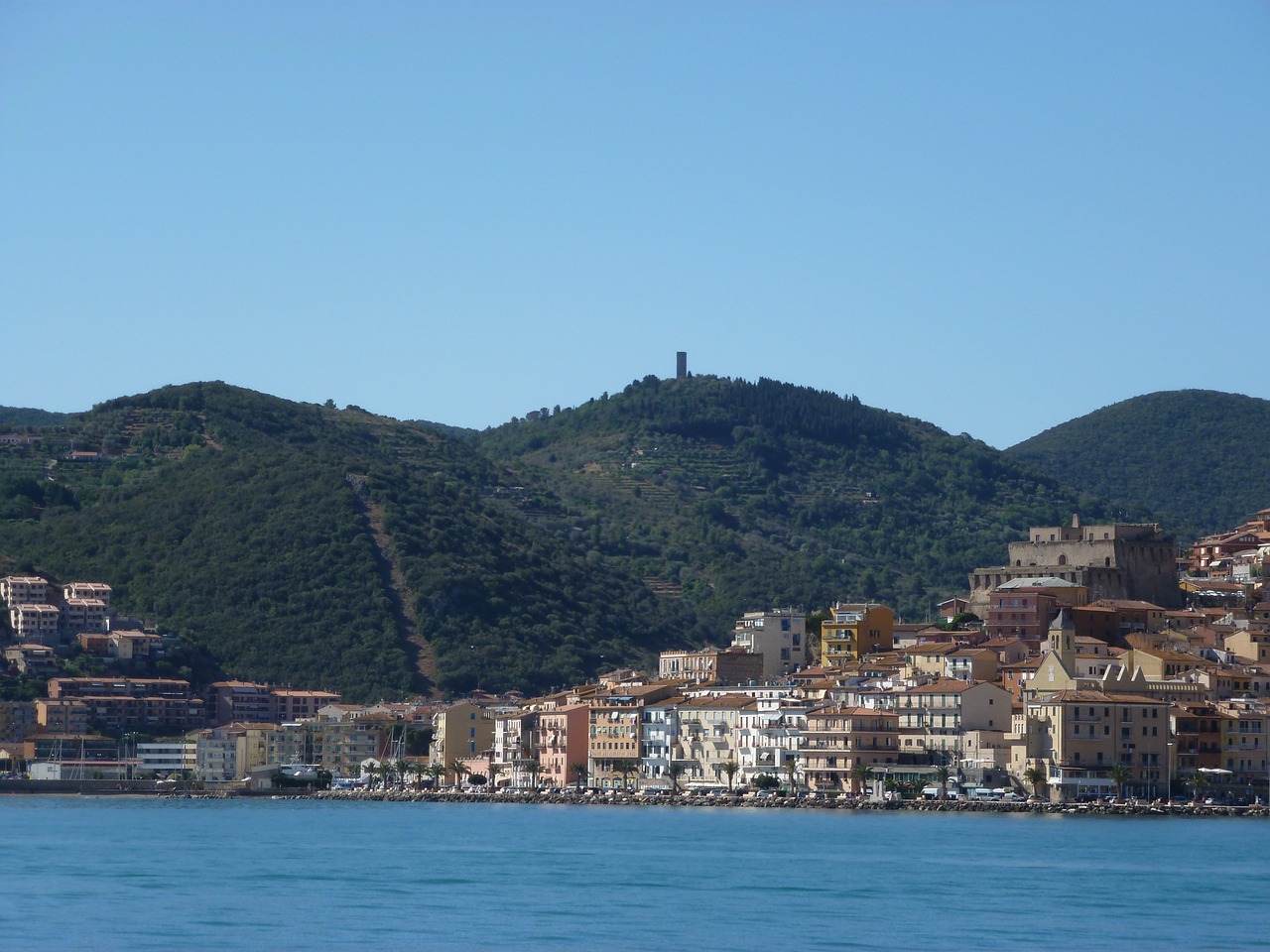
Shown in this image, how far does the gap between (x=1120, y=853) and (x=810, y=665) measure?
47.5 metres

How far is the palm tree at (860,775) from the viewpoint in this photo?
91000 millimetres

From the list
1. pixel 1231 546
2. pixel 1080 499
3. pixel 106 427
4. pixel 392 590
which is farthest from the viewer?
pixel 1080 499

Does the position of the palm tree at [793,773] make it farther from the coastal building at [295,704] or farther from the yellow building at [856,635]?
the coastal building at [295,704]

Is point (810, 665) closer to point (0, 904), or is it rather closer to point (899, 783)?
point (899, 783)

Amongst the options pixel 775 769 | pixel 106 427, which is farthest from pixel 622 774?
pixel 106 427

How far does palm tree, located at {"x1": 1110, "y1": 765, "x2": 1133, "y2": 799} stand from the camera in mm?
84688

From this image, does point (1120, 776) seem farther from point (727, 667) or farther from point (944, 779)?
point (727, 667)

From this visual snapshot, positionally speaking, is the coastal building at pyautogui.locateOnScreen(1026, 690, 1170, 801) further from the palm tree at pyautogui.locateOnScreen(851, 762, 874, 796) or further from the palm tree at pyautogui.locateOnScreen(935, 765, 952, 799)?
the palm tree at pyautogui.locateOnScreen(851, 762, 874, 796)

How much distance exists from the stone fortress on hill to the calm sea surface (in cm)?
2778

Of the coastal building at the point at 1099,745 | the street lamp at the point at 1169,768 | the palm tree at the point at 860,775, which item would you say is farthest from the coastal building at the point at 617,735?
the street lamp at the point at 1169,768

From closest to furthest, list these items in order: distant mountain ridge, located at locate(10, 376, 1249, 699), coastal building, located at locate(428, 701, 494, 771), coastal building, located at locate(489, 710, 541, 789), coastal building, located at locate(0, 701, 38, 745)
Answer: coastal building, located at locate(489, 710, 541, 789) → coastal building, located at locate(428, 701, 494, 771) → coastal building, located at locate(0, 701, 38, 745) → distant mountain ridge, located at locate(10, 376, 1249, 699)

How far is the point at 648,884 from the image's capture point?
5875 cm

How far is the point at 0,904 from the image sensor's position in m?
52.3

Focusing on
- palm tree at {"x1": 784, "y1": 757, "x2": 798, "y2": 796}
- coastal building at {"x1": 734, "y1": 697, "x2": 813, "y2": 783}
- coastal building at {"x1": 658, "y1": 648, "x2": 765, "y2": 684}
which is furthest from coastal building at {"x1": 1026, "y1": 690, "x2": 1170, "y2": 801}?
coastal building at {"x1": 658, "y1": 648, "x2": 765, "y2": 684}
